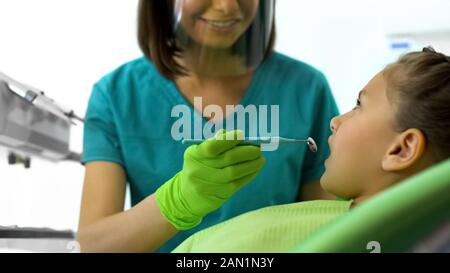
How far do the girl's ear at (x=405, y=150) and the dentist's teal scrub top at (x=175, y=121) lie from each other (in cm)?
9

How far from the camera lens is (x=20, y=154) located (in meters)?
0.90

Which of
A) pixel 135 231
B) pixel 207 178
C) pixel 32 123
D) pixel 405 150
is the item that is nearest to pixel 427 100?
pixel 405 150

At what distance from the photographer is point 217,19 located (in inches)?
31.1

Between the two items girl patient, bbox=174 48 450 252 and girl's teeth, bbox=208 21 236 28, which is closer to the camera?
girl patient, bbox=174 48 450 252

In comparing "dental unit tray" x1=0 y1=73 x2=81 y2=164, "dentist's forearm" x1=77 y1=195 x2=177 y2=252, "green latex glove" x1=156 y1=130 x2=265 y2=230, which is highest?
"dental unit tray" x1=0 y1=73 x2=81 y2=164

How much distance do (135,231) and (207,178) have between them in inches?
4.6

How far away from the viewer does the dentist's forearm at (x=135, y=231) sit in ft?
2.44

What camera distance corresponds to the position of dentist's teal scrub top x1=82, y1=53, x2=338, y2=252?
801 mm

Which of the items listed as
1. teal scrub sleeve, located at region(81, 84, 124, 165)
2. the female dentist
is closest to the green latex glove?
the female dentist

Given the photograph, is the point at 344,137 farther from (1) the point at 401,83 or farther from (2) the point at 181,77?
(2) the point at 181,77

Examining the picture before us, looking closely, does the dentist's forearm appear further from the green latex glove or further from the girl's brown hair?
the girl's brown hair

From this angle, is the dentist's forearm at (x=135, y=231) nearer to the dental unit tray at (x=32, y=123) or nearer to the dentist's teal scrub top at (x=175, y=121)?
the dentist's teal scrub top at (x=175, y=121)

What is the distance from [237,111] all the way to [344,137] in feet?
0.48

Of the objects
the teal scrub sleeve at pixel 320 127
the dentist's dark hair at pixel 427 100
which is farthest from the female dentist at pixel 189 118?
the dentist's dark hair at pixel 427 100
